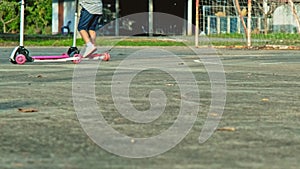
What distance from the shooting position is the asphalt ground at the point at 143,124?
4.70m

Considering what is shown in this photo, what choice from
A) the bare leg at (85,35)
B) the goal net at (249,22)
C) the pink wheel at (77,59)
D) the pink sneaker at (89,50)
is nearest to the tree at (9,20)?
the goal net at (249,22)

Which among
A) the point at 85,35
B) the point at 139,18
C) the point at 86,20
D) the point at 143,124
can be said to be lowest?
the point at 143,124

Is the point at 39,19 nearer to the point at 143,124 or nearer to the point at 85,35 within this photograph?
the point at 85,35

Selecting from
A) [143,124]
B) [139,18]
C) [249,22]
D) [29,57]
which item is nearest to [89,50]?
[29,57]

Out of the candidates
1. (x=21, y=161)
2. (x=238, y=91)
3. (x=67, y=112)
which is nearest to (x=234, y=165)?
(x=21, y=161)

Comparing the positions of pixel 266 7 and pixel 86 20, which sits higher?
pixel 266 7

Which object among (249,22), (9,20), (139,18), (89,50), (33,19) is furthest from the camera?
(33,19)

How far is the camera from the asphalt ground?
15.4 feet

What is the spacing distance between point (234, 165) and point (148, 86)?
198 inches

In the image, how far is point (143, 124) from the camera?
6277mm

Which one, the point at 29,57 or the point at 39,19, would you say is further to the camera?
the point at 39,19

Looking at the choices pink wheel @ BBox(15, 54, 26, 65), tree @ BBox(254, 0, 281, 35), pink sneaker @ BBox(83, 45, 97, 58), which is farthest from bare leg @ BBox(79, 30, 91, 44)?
tree @ BBox(254, 0, 281, 35)

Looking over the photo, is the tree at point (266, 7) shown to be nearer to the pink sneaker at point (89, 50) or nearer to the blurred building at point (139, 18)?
the blurred building at point (139, 18)

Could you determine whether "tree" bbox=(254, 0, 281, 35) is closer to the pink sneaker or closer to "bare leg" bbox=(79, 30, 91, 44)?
the pink sneaker
